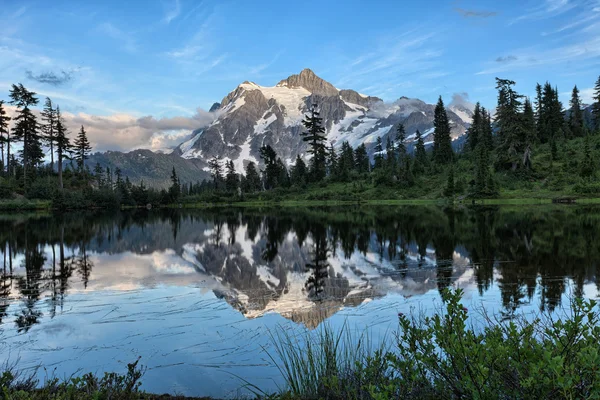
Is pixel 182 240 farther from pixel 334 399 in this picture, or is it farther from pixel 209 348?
pixel 334 399

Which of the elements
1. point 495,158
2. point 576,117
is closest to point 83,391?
point 495,158

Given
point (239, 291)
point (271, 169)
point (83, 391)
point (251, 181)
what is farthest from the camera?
point (251, 181)

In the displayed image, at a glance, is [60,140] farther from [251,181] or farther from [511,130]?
[511,130]

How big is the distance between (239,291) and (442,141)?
96.1 m

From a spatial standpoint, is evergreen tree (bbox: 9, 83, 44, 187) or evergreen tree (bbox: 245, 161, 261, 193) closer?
evergreen tree (bbox: 9, 83, 44, 187)

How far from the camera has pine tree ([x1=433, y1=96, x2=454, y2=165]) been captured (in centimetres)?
10025

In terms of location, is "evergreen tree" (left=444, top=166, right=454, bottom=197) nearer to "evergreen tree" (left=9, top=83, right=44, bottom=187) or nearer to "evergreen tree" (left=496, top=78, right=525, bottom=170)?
"evergreen tree" (left=496, top=78, right=525, bottom=170)

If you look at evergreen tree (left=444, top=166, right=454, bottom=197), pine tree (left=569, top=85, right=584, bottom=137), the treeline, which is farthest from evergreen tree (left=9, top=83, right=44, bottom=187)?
pine tree (left=569, top=85, right=584, bottom=137)

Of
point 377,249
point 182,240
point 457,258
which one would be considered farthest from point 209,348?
point 182,240

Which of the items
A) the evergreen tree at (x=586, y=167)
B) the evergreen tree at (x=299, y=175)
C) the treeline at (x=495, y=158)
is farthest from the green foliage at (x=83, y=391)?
the evergreen tree at (x=299, y=175)

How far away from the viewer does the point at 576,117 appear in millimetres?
104938

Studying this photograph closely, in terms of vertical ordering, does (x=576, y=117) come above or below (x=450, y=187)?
above

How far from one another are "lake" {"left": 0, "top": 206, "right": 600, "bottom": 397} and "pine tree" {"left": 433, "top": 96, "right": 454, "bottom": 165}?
7221 centimetres

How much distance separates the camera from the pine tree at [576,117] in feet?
324
